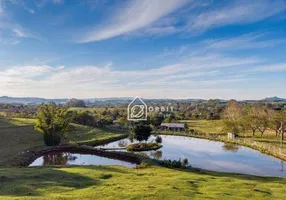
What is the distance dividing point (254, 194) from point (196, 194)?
322 cm

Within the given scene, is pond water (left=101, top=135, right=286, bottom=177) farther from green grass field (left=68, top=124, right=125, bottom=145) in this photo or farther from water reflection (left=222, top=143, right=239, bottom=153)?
green grass field (left=68, top=124, right=125, bottom=145)

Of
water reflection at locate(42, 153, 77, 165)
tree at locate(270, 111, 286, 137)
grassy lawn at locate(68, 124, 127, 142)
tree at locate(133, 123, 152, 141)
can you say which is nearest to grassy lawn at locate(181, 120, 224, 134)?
tree at locate(270, 111, 286, 137)

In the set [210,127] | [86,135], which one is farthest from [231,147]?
[210,127]

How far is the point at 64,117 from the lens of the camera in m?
35.1

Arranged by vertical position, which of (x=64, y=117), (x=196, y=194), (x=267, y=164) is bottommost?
(x=267, y=164)

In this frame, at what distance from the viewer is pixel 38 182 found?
13.8 meters

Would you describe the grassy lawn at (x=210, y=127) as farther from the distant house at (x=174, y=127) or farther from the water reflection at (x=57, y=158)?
the water reflection at (x=57, y=158)

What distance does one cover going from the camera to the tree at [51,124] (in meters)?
33.0

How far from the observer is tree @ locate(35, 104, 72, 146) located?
33.0 m

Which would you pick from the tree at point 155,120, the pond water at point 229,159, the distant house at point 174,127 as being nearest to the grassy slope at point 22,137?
the pond water at point 229,159

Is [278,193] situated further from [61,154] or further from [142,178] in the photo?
[61,154]

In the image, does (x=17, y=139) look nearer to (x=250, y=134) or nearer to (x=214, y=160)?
(x=214, y=160)

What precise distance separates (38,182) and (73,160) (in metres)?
13.3

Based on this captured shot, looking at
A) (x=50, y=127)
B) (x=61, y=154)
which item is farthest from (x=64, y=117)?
(x=61, y=154)
